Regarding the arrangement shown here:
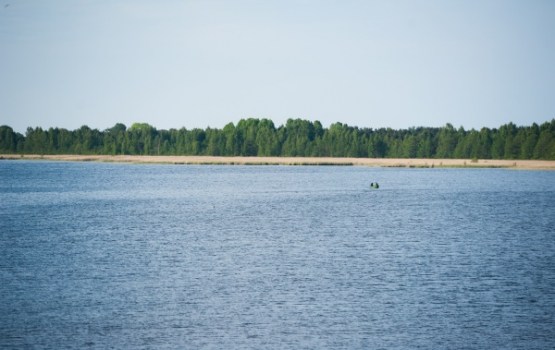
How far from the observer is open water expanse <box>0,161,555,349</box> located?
75.1ft

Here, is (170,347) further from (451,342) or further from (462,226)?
(462,226)

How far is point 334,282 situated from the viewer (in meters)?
30.6

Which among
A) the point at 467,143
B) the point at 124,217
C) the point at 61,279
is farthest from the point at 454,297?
the point at 467,143

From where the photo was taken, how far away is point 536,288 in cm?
2947

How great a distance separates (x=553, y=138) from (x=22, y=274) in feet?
475

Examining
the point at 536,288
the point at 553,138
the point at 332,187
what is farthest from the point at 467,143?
the point at 536,288

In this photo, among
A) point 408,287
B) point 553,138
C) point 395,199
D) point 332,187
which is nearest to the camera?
point 408,287

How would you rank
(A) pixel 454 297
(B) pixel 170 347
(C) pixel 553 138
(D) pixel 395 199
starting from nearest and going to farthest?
(B) pixel 170 347
(A) pixel 454 297
(D) pixel 395 199
(C) pixel 553 138

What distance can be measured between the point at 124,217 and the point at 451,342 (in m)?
39.8

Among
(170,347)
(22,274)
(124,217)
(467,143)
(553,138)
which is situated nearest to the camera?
(170,347)

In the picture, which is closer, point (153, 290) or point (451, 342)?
point (451, 342)

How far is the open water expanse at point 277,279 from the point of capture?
75.1 ft

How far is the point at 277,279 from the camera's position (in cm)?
3130

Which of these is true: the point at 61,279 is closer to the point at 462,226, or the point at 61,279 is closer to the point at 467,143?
the point at 462,226
